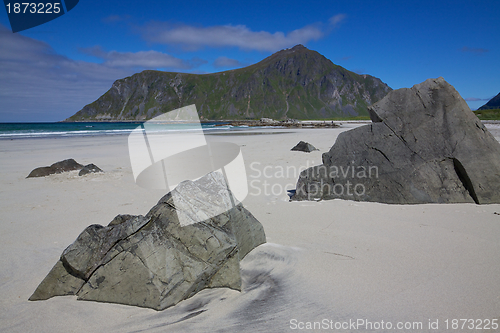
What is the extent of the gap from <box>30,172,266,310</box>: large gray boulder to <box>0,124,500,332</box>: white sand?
0.10 m

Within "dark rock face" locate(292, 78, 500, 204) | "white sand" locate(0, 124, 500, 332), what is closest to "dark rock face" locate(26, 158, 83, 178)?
"white sand" locate(0, 124, 500, 332)

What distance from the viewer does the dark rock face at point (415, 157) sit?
502 cm

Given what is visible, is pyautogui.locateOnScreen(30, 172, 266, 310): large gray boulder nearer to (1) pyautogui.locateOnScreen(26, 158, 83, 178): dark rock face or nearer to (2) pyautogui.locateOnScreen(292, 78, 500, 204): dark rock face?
(2) pyautogui.locateOnScreen(292, 78, 500, 204): dark rock face

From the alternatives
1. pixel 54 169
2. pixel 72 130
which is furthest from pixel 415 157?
pixel 72 130

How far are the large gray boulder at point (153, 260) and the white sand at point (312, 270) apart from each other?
10cm

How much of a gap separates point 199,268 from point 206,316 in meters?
0.41

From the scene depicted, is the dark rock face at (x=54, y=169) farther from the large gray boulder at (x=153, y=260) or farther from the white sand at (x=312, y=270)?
the large gray boulder at (x=153, y=260)

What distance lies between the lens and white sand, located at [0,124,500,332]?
2285 mm

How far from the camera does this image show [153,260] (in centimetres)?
250

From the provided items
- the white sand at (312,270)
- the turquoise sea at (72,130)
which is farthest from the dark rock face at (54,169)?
the turquoise sea at (72,130)

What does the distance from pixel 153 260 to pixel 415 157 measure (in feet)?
16.0

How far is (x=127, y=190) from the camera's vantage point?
6609mm

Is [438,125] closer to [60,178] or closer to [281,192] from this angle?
[281,192]

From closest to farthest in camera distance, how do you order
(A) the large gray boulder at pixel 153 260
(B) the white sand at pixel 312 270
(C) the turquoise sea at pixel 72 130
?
(B) the white sand at pixel 312 270, (A) the large gray boulder at pixel 153 260, (C) the turquoise sea at pixel 72 130
